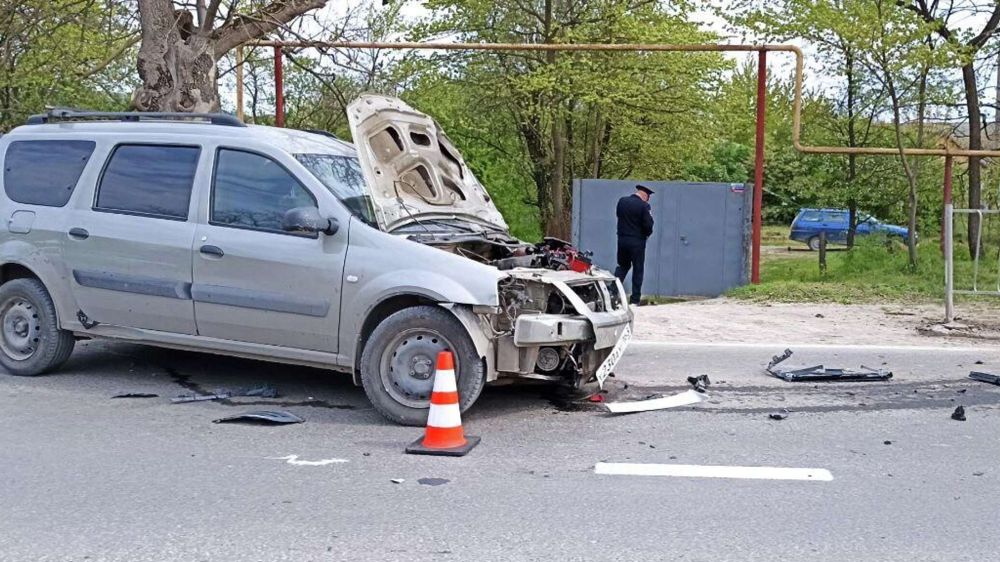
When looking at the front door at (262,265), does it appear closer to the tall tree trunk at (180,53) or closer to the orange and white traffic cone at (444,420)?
the orange and white traffic cone at (444,420)

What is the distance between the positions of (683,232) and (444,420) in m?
9.55

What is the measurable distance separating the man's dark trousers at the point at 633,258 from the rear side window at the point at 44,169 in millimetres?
7782

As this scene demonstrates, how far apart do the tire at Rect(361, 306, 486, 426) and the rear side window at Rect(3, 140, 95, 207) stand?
118 inches

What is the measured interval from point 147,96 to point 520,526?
325 inches

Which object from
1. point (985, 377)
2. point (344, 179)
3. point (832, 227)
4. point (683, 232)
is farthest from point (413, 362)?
point (832, 227)

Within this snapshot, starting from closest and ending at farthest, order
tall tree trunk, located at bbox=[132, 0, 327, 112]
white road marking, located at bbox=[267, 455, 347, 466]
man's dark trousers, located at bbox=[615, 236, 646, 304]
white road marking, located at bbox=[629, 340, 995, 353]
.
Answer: white road marking, located at bbox=[267, 455, 347, 466] < white road marking, located at bbox=[629, 340, 995, 353] < tall tree trunk, located at bbox=[132, 0, 327, 112] < man's dark trousers, located at bbox=[615, 236, 646, 304]

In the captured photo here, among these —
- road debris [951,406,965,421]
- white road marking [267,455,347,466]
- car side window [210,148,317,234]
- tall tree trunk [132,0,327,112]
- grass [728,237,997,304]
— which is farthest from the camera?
grass [728,237,997,304]

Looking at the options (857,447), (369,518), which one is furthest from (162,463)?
(857,447)

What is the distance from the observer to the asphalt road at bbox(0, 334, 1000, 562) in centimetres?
448

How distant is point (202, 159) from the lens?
23.6 feet

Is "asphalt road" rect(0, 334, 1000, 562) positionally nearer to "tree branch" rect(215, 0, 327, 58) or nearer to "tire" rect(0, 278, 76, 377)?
"tire" rect(0, 278, 76, 377)

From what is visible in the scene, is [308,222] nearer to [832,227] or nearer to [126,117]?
[126,117]

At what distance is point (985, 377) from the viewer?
793 centimetres

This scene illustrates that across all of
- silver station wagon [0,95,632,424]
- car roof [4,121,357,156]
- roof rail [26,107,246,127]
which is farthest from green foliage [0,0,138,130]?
silver station wagon [0,95,632,424]
